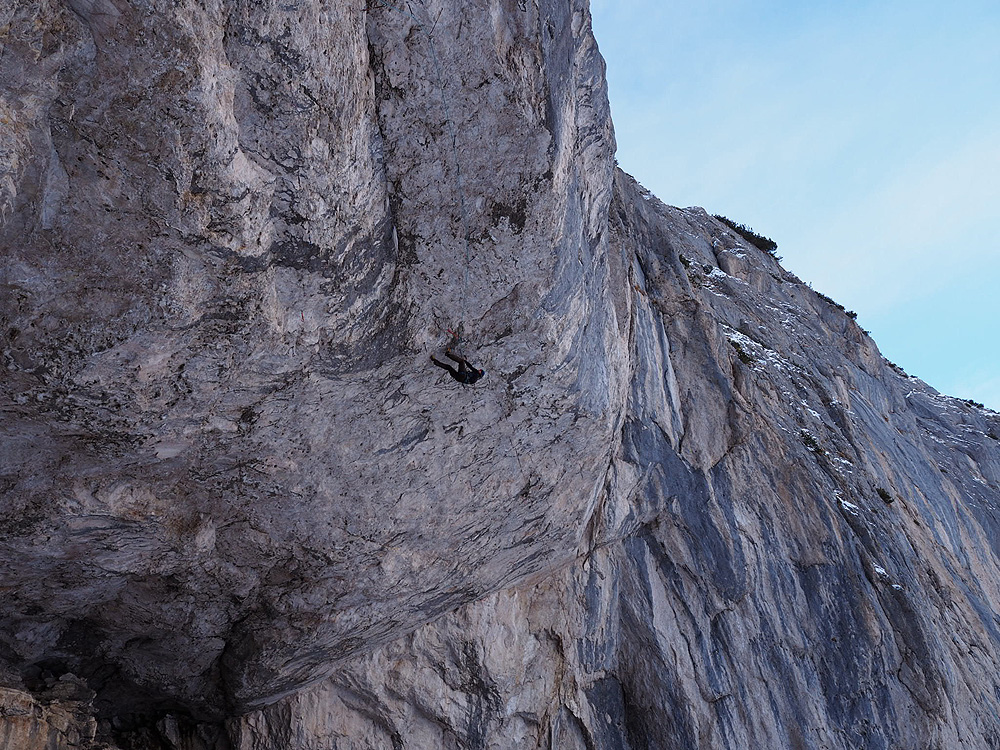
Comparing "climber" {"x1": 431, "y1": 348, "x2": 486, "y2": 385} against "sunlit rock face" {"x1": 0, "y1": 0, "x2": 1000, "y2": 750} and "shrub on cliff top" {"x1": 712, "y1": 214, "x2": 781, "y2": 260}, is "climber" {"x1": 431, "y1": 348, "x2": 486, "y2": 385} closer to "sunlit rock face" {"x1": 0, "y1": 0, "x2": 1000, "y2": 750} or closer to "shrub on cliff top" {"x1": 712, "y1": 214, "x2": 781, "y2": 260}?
"sunlit rock face" {"x1": 0, "y1": 0, "x2": 1000, "y2": 750}

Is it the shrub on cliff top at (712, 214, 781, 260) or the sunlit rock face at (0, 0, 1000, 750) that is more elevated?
the shrub on cliff top at (712, 214, 781, 260)

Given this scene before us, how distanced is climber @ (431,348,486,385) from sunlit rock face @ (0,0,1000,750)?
204 mm

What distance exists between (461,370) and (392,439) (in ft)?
4.13

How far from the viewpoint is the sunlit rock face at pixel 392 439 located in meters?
5.80

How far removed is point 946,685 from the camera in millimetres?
12406

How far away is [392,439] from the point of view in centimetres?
861

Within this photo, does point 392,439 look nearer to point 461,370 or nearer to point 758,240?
Answer: point 461,370

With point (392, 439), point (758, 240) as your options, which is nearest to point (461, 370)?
point (392, 439)

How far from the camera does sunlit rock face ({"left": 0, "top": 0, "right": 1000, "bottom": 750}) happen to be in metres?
5.80

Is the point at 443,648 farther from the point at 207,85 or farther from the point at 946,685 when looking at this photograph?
the point at 946,685

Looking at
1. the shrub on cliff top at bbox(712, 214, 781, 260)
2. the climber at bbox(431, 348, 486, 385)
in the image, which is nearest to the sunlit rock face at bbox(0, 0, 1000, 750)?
the climber at bbox(431, 348, 486, 385)

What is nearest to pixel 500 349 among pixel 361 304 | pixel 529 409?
pixel 529 409

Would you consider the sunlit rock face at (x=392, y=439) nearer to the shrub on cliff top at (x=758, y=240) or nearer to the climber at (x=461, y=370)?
the climber at (x=461, y=370)

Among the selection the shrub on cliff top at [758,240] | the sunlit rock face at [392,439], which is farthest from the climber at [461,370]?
the shrub on cliff top at [758,240]
